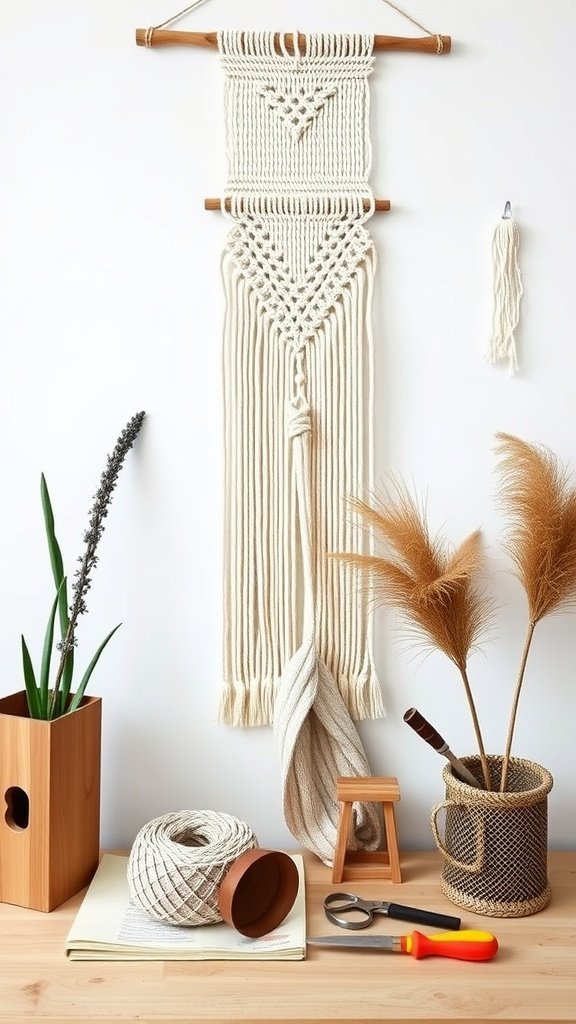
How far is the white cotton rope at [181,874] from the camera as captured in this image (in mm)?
967

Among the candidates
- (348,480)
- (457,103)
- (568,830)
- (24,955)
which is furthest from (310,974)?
(457,103)

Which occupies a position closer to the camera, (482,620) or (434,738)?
(434,738)

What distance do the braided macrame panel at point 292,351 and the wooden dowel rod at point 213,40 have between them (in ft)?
0.05

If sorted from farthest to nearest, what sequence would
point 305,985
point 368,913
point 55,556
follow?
point 55,556
point 368,913
point 305,985

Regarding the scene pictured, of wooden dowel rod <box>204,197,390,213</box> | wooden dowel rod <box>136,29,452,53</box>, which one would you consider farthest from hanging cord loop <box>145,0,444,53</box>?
wooden dowel rod <box>204,197,390,213</box>

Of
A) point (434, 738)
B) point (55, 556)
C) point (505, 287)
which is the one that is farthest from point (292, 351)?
point (434, 738)

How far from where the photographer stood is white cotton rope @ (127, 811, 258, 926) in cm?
97

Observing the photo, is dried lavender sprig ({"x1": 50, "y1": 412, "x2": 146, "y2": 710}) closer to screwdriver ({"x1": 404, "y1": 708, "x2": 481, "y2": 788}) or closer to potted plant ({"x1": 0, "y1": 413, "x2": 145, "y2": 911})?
potted plant ({"x1": 0, "y1": 413, "x2": 145, "y2": 911})

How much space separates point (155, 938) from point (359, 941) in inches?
8.9

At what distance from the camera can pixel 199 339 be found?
1211 millimetres

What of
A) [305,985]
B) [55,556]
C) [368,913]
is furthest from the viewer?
[55,556]

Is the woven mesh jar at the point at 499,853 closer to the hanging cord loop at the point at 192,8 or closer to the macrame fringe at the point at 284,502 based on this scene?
the macrame fringe at the point at 284,502

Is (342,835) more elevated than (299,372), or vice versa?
(299,372)

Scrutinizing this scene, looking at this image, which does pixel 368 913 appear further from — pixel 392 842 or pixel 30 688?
pixel 30 688
